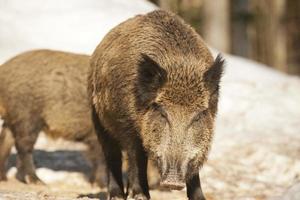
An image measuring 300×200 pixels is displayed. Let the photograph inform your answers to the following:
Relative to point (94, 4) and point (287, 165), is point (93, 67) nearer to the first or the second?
point (287, 165)

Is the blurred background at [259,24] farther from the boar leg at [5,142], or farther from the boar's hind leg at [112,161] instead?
the boar's hind leg at [112,161]

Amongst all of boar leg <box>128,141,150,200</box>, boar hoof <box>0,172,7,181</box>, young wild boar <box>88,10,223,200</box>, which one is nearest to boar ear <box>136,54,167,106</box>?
young wild boar <box>88,10,223,200</box>

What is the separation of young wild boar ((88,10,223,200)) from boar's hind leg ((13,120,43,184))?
9.56ft

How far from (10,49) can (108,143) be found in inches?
279

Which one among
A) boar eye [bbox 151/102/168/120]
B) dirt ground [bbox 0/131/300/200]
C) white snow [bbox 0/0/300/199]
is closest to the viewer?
boar eye [bbox 151/102/168/120]

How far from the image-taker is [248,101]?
1544 cm

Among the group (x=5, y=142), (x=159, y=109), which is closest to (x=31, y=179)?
(x=5, y=142)

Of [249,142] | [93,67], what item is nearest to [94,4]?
[249,142]

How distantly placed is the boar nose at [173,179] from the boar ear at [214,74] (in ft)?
3.53

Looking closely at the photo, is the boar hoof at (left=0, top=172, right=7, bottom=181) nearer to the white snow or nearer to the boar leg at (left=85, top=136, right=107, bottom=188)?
the boar leg at (left=85, top=136, right=107, bottom=188)

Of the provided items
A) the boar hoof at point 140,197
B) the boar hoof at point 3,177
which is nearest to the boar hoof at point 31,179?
the boar hoof at point 3,177

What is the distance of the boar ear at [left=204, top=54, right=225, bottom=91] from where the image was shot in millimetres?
7523

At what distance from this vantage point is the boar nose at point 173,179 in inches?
264

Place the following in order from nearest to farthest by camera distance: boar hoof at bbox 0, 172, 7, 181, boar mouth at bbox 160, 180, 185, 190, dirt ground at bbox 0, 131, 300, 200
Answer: boar mouth at bbox 160, 180, 185, 190 → dirt ground at bbox 0, 131, 300, 200 → boar hoof at bbox 0, 172, 7, 181
